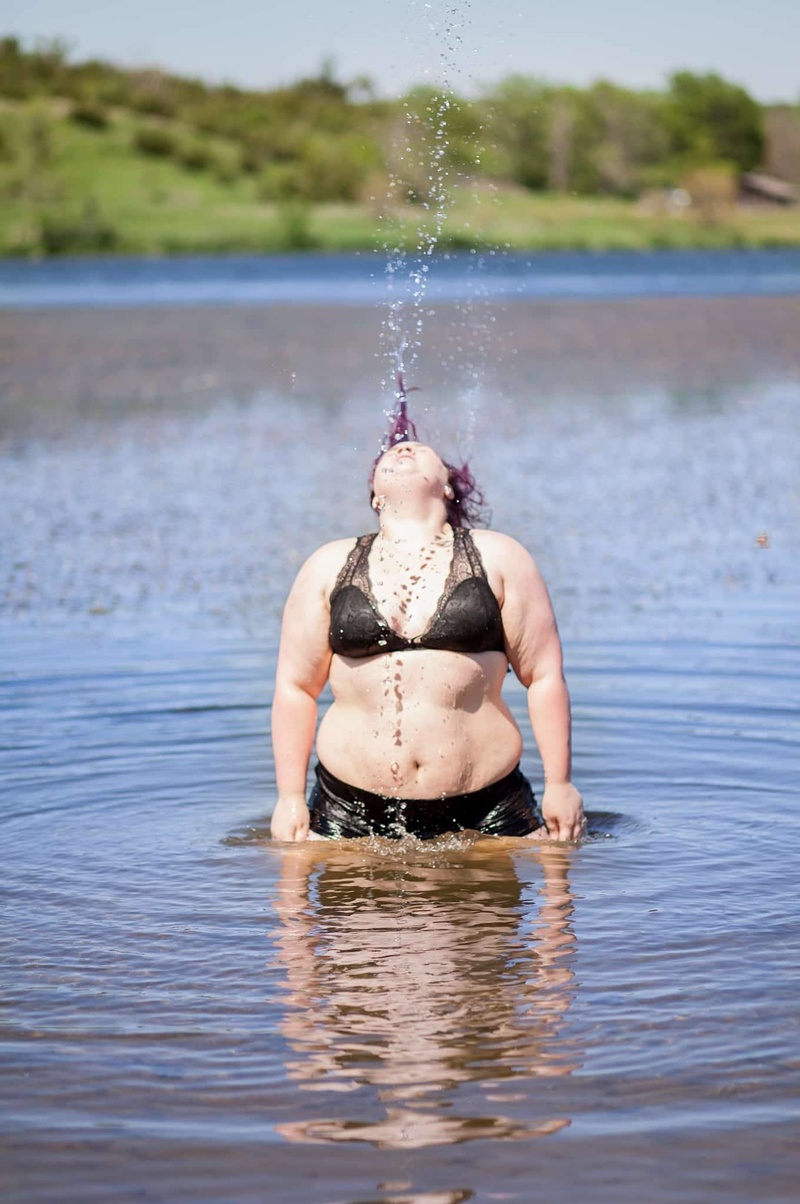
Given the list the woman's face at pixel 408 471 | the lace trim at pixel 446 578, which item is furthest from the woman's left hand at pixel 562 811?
the woman's face at pixel 408 471

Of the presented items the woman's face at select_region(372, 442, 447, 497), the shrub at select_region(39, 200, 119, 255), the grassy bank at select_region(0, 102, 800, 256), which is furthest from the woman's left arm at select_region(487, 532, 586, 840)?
the shrub at select_region(39, 200, 119, 255)

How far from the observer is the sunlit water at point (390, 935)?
11.8 feet

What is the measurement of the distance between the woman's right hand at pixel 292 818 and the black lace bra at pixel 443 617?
57cm

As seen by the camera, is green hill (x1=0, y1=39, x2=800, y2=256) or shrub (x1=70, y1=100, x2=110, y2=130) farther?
shrub (x1=70, y1=100, x2=110, y2=130)

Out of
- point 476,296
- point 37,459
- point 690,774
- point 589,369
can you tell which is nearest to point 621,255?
point 476,296

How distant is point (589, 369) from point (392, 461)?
66.8ft

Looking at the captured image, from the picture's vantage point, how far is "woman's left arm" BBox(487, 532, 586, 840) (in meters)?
5.29

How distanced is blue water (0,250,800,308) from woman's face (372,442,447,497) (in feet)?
124

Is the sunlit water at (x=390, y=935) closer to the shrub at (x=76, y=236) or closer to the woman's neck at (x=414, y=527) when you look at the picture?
the woman's neck at (x=414, y=527)

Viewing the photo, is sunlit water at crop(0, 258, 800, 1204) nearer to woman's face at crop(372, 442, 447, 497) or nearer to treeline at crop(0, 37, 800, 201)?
woman's face at crop(372, 442, 447, 497)

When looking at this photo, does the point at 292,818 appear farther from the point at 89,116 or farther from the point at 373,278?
the point at 89,116

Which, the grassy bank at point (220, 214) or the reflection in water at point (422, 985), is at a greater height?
the grassy bank at point (220, 214)

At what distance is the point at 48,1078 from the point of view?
3.96 metres

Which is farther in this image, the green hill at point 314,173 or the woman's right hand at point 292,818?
the green hill at point 314,173
